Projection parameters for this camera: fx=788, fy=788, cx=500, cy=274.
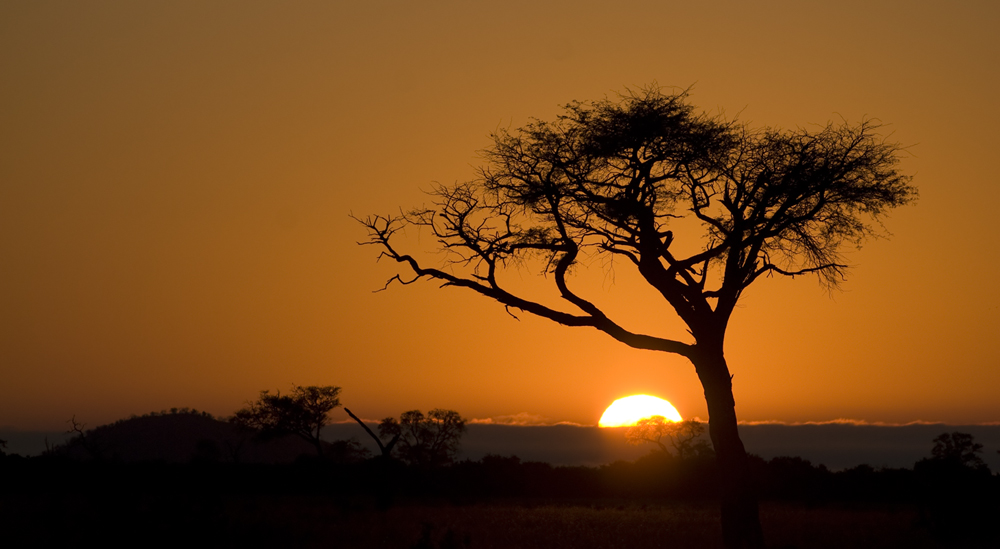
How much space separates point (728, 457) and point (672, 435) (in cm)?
4429

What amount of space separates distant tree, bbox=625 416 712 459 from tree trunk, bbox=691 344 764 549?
1263 inches

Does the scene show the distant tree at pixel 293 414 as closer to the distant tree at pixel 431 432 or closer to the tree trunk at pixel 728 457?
the distant tree at pixel 431 432

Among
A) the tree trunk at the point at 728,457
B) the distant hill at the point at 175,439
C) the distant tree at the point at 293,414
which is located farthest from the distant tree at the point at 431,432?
the distant hill at the point at 175,439

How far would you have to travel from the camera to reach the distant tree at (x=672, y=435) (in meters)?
52.0

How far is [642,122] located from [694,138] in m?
1.45

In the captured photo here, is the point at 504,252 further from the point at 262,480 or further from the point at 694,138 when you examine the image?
the point at 262,480

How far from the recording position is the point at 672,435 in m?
61.2

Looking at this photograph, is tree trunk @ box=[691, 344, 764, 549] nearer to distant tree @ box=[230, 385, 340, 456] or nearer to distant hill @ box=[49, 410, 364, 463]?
distant tree @ box=[230, 385, 340, 456]

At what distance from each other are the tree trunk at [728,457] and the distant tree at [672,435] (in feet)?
105

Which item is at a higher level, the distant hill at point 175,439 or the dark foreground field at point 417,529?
the distant hill at point 175,439

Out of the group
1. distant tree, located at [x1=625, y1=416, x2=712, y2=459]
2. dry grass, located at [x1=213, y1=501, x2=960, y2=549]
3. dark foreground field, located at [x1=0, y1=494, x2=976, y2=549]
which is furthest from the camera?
distant tree, located at [x1=625, y1=416, x2=712, y2=459]

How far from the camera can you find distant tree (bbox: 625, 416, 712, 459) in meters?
52.0

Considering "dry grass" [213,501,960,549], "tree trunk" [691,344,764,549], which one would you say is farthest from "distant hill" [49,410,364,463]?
"tree trunk" [691,344,764,549]

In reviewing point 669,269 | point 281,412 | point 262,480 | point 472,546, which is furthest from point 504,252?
point 281,412
